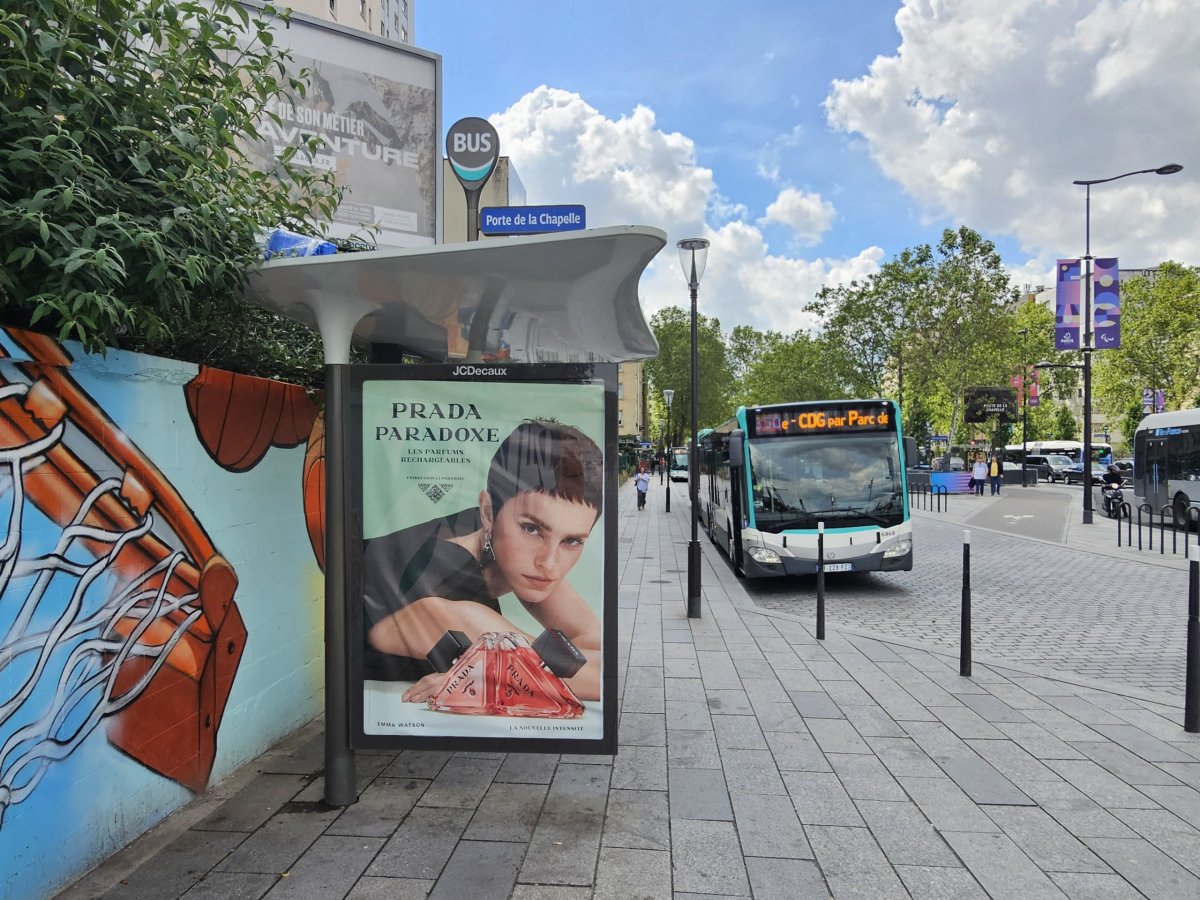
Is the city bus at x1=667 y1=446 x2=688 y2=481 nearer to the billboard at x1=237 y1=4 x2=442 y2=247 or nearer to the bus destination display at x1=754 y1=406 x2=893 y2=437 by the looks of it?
the bus destination display at x1=754 y1=406 x2=893 y2=437

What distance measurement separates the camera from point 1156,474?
20344mm

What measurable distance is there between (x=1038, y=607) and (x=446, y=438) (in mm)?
8493

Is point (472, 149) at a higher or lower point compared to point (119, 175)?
higher

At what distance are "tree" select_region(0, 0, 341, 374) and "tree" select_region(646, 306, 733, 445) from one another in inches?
2493

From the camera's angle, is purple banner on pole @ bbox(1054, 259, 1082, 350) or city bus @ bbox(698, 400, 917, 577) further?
purple banner on pole @ bbox(1054, 259, 1082, 350)

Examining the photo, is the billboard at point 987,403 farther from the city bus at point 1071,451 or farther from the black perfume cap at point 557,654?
the black perfume cap at point 557,654

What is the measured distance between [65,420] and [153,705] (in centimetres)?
135

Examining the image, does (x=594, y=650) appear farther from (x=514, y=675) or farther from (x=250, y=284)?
(x=250, y=284)

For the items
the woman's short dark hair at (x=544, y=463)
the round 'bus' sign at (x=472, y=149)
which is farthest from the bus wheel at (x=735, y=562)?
the woman's short dark hair at (x=544, y=463)

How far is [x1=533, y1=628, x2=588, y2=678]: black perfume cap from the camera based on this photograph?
379 cm

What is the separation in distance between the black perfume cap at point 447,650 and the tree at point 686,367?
6312 centimetres

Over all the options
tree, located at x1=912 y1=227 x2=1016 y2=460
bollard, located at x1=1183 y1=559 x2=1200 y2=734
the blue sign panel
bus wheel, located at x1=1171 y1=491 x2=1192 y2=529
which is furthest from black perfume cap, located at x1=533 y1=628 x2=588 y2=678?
tree, located at x1=912 y1=227 x2=1016 y2=460

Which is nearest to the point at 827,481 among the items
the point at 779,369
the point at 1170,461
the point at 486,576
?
the point at 486,576

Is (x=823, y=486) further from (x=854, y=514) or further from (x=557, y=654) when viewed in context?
(x=557, y=654)
